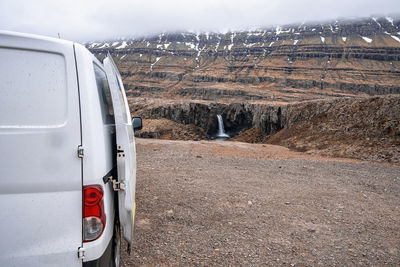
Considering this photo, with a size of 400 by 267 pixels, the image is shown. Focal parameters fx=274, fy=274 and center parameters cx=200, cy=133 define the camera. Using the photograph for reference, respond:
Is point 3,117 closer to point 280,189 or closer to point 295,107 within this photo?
point 280,189

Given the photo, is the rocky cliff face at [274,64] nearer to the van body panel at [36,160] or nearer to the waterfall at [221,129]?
the waterfall at [221,129]

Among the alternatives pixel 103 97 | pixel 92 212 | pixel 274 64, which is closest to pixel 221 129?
pixel 103 97

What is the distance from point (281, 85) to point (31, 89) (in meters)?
91.2

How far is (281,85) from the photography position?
3445 inches

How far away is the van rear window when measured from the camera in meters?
1.71

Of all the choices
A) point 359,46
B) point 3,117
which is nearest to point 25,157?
point 3,117

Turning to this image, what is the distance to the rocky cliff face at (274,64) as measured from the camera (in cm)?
7975

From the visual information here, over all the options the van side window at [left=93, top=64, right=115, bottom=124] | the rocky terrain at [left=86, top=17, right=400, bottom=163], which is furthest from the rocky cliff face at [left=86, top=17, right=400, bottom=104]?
the van side window at [left=93, top=64, right=115, bottom=124]

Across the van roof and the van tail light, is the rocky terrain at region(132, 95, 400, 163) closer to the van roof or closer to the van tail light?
the van tail light

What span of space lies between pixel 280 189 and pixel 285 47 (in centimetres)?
11972

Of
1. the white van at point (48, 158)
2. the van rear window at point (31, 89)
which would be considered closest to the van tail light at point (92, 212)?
the white van at point (48, 158)

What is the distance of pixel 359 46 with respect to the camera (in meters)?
104

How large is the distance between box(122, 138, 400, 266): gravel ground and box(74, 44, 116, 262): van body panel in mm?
1534

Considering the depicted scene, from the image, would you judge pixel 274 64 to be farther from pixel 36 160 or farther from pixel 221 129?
pixel 36 160
